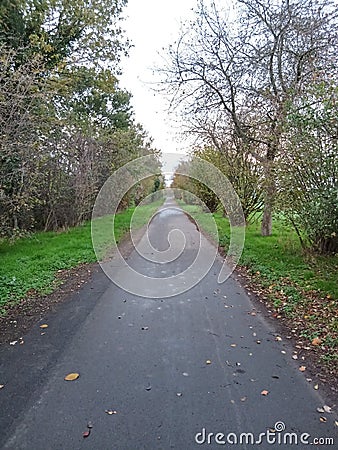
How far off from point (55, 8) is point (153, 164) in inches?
385

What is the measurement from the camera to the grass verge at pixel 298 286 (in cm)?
415

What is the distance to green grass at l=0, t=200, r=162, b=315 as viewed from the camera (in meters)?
5.95

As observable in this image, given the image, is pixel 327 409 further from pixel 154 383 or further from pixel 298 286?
pixel 298 286

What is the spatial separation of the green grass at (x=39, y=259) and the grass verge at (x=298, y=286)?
3.92 meters

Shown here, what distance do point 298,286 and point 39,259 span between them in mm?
5805

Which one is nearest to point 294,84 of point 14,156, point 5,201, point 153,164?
point 14,156

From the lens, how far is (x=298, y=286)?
5.98 m

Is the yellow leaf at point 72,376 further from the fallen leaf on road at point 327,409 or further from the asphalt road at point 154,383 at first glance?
the fallen leaf on road at point 327,409

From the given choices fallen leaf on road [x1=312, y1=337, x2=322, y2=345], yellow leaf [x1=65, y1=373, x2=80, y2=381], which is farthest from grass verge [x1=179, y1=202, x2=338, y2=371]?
yellow leaf [x1=65, y1=373, x2=80, y2=381]

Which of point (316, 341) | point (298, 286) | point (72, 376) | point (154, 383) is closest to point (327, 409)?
point (316, 341)

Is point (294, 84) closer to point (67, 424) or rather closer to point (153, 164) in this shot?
point (67, 424)

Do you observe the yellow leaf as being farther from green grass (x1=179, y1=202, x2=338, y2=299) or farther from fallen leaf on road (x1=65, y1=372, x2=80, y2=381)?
green grass (x1=179, y1=202, x2=338, y2=299)

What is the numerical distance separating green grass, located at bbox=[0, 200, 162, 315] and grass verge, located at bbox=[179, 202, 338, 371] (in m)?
3.92

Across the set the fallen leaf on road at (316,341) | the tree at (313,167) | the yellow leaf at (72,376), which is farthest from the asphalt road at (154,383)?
the tree at (313,167)
